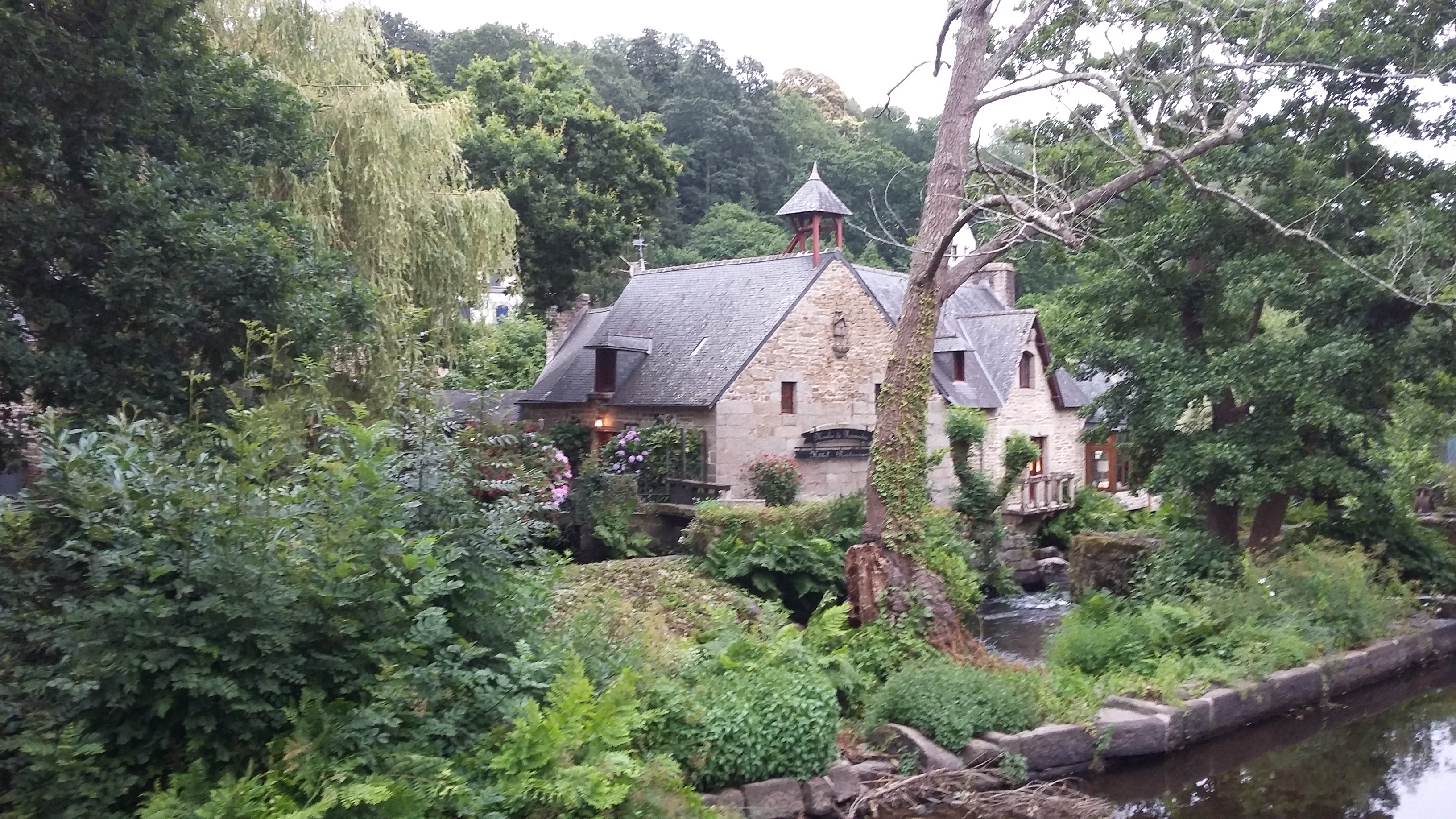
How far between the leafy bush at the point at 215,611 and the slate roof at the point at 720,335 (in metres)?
12.5

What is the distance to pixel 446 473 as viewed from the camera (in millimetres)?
6449

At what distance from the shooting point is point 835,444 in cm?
1966

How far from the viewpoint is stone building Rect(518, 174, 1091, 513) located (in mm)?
18938

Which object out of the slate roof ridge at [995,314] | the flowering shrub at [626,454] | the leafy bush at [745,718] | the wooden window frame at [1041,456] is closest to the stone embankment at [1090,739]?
the leafy bush at [745,718]

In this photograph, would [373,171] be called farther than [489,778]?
Yes

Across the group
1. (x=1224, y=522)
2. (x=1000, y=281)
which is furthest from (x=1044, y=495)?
(x=1224, y=522)

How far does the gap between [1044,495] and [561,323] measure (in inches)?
506

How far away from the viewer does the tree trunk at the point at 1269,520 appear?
13523 mm

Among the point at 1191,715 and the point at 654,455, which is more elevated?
the point at 654,455

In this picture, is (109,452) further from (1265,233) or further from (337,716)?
(1265,233)

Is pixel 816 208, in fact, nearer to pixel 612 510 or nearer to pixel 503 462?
pixel 612 510

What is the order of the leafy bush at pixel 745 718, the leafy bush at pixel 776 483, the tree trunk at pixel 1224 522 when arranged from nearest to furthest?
the leafy bush at pixel 745 718 < the tree trunk at pixel 1224 522 < the leafy bush at pixel 776 483

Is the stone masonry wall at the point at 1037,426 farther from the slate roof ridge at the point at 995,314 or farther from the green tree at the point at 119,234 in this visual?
the green tree at the point at 119,234

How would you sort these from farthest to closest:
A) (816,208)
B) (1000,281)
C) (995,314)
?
(1000,281) → (995,314) → (816,208)
